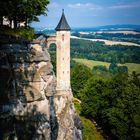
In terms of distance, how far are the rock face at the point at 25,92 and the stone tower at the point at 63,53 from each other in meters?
25.1

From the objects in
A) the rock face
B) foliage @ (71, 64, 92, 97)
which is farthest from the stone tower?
foliage @ (71, 64, 92, 97)

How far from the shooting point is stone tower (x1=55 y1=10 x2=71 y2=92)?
46.3m

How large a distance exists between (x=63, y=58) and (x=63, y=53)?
2.28 ft

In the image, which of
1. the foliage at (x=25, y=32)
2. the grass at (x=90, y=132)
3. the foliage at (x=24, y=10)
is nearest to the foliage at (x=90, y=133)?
the grass at (x=90, y=132)

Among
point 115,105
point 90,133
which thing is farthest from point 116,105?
point 90,133

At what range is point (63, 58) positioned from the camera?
46469 millimetres

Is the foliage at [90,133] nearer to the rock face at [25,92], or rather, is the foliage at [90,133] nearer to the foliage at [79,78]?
the foliage at [79,78]

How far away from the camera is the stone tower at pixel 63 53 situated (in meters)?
46.3

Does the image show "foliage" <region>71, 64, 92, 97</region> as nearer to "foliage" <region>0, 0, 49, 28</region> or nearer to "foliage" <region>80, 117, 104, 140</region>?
"foliage" <region>80, 117, 104, 140</region>

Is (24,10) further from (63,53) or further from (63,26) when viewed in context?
(63,53)

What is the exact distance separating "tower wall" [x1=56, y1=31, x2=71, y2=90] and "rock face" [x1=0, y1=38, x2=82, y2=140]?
2512cm

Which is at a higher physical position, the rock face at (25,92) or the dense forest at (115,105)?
the rock face at (25,92)

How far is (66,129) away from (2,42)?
59.6ft

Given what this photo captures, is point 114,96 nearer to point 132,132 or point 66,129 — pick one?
point 132,132
